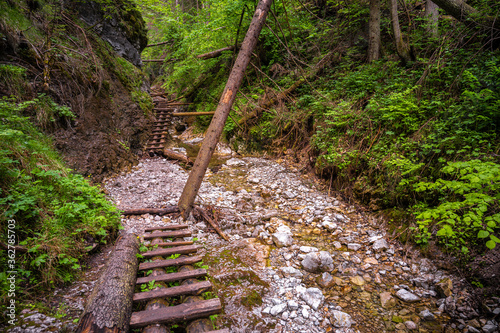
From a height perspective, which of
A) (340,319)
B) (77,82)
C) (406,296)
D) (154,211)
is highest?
(77,82)

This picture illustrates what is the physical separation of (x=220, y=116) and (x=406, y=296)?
4.04 metres

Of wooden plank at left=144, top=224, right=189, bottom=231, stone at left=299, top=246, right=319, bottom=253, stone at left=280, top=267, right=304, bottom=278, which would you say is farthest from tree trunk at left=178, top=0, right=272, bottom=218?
stone at left=299, top=246, right=319, bottom=253

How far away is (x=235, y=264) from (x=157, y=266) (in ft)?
3.66

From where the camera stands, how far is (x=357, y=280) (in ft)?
Answer: 9.36

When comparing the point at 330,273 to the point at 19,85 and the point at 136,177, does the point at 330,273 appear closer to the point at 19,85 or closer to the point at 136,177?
the point at 136,177

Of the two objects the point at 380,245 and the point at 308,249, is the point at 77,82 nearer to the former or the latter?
the point at 308,249

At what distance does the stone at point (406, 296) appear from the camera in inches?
98.3

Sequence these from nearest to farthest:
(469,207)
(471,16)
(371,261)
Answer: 1. (469,207)
2. (371,261)
3. (471,16)

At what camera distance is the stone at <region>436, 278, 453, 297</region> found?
2.42 metres

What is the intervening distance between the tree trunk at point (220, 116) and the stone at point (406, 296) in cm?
356

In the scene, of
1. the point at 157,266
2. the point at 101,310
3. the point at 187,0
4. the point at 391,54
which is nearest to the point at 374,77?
the point at 391,54

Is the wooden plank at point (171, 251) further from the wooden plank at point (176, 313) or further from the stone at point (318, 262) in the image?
the stone at point (318, 262)

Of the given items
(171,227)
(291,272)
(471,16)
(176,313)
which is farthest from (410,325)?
(471,16)

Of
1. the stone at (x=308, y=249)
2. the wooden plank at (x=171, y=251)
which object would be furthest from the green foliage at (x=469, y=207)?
the wooden plank at (x=171, y=251)
